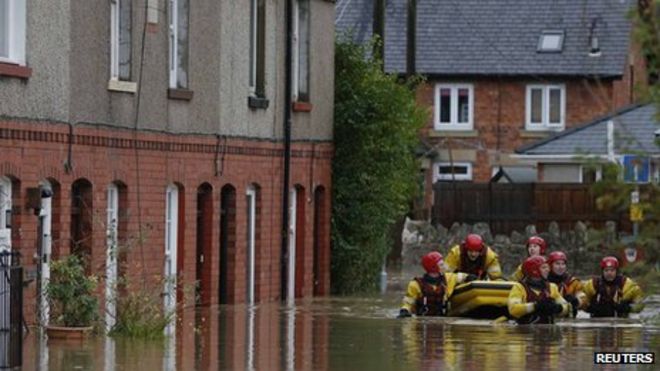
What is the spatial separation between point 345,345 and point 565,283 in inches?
278

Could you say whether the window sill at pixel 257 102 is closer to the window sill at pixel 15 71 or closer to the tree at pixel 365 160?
the tree at pixel 365 160

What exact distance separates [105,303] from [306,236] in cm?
1153

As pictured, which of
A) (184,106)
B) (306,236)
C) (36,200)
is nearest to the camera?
(36,200)

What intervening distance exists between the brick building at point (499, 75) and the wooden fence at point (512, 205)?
954cm

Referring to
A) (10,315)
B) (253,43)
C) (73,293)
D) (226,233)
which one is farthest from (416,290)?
(10,315)

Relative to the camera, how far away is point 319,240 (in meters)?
38.8

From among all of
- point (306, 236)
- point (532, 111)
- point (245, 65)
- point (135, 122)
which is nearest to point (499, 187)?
point (532, 111)

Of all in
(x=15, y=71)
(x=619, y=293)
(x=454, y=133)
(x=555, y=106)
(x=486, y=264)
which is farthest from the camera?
(x=454, y=133)

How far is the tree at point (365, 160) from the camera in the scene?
38906 mm

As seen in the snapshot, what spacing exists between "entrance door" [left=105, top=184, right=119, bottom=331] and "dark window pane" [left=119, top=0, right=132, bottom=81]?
62.7 inches

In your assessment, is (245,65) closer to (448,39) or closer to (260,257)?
(260,257)

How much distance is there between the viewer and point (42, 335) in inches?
933

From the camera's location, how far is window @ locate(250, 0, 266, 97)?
34.6 m

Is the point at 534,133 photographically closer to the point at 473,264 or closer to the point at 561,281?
the point at 473,264
